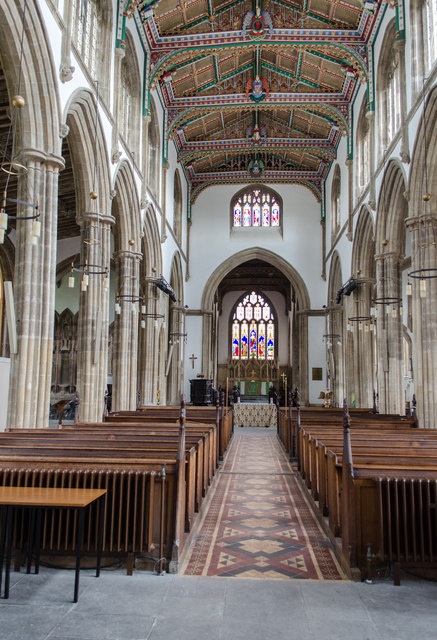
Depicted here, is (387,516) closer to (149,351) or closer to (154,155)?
(149,351)

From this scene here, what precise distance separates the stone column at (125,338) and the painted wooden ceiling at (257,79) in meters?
5.70

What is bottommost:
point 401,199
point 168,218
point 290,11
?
point 401,199

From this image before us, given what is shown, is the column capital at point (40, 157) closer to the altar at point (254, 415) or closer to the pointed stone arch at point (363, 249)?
the pointed stone arch at point (363, 249)

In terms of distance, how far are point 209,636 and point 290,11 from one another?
17.1 metres

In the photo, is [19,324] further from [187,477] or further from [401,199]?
[401,199]

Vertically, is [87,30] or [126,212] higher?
[87,30]

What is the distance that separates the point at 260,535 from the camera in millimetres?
5531

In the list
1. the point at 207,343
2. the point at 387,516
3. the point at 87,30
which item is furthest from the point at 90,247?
the point at 207,343

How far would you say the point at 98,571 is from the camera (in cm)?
418

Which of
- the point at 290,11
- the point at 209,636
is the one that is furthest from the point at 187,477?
the point at 290,11

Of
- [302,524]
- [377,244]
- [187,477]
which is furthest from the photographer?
[377,244]

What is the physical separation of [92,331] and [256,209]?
16.2m

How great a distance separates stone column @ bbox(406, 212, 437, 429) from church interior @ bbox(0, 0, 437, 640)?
5 centimetres

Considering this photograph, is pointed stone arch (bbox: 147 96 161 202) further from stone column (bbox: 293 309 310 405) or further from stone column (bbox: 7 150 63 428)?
stone column (bbox: 293 309 310 405)
